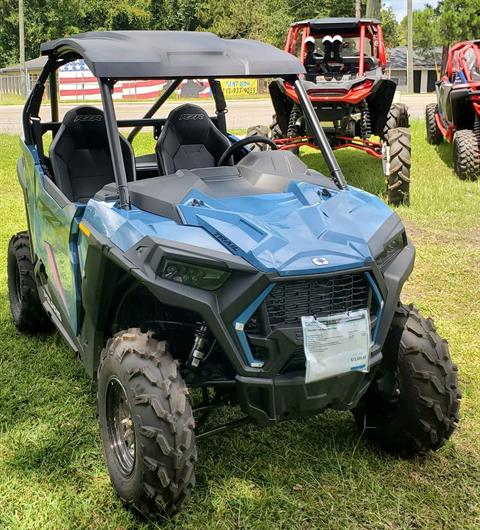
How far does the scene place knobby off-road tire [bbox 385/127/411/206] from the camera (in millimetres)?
7879


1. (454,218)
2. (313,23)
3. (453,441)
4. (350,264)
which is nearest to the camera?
(350,264)

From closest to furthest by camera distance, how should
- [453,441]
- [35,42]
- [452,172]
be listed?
[453,441] → [452,172] → [35,42]

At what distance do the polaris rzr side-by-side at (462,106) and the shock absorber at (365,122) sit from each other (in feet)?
4.70

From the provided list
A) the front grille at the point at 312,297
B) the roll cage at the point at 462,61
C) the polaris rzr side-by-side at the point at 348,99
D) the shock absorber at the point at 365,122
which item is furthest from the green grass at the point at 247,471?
the roll cage at the point at 462,61

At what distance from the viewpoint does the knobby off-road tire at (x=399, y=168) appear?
788 cm

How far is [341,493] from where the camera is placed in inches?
120

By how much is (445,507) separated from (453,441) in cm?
52

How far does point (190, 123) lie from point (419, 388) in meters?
Answer: 2.04

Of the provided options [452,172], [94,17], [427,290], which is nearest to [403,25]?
[94,17]

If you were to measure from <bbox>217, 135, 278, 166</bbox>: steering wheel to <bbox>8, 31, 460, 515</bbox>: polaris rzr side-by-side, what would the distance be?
0.02 meters

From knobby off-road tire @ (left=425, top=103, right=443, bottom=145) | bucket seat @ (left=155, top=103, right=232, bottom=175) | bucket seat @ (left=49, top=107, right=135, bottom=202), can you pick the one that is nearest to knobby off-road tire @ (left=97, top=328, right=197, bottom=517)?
bucket seat @ (left=155, top=103, right=232, bottom=175)

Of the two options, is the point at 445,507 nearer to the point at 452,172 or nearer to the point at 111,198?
the point at 111,198

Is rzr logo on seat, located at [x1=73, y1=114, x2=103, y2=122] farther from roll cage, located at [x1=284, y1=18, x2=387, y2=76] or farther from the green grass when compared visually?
roll cage, located at [x1=284, y1=18, x2=387, y2=76]

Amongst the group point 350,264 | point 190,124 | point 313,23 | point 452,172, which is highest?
point 313,23
